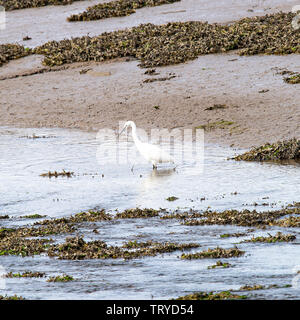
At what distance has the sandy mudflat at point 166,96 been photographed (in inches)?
760

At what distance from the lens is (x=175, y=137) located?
19.3 meters

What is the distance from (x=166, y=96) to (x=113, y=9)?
12.7 metres

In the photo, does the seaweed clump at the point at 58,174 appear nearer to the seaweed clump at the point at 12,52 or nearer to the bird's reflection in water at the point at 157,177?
the bird's reflection in water at the point at 157,177

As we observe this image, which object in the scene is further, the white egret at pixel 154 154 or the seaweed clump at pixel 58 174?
the white egret at pixel 154 154

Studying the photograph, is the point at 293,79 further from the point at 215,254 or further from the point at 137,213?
the point at 215,254

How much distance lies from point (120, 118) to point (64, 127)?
1674 mm

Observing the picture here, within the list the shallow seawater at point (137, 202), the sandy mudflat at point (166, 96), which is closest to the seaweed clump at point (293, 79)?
the sandy mudflat at point (166, 96)

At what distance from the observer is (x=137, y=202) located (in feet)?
42.5

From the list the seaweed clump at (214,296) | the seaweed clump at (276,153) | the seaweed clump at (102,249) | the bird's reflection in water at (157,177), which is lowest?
the bird's reflection in water at (157,177)

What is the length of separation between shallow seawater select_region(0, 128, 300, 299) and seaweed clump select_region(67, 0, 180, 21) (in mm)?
12513

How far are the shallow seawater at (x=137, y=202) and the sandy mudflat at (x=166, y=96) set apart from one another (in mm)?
1297

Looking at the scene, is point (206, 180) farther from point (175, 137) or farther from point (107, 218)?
point (175, 137)

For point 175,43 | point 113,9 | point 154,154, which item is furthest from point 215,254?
point 113,9

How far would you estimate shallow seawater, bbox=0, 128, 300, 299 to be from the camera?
8.41 metres
